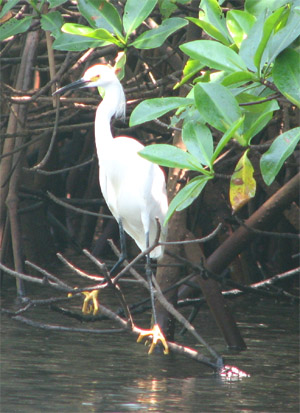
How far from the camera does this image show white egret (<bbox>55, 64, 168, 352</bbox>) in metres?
3.58

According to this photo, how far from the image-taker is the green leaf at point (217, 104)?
4.43 ft

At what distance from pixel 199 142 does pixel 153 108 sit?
0.37 feet

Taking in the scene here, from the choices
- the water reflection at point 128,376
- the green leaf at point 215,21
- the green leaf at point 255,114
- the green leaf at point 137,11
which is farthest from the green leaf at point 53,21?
the water reflection at point 128,376

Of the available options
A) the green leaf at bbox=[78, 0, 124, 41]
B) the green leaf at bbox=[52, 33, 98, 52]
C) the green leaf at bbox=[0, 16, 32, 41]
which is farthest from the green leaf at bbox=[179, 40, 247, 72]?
the green leaf at bbox=[0, 16, 32, 41]

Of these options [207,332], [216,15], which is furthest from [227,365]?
[216,15]

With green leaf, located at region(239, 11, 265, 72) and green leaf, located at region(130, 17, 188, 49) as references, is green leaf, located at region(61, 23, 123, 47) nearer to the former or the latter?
green leaf, located at region(130, 17, 188, 49)

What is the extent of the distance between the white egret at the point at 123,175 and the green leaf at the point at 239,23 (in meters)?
2.04

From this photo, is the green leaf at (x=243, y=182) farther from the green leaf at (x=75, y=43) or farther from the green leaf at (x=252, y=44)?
the green leaf at (x=75, y=43)

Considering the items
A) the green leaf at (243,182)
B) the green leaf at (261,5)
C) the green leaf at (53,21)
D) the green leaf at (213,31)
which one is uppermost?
the green leaf at (53,21)

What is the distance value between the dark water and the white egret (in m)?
0.54

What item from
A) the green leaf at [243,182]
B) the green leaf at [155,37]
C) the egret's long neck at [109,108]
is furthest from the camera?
the egret's long neck at [109,108]

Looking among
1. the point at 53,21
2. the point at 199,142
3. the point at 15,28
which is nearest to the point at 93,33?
the point at 199,142

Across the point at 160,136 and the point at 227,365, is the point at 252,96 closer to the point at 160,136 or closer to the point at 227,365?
the point at 227,365

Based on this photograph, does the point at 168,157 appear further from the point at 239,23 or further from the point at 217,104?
the point at 239,23
